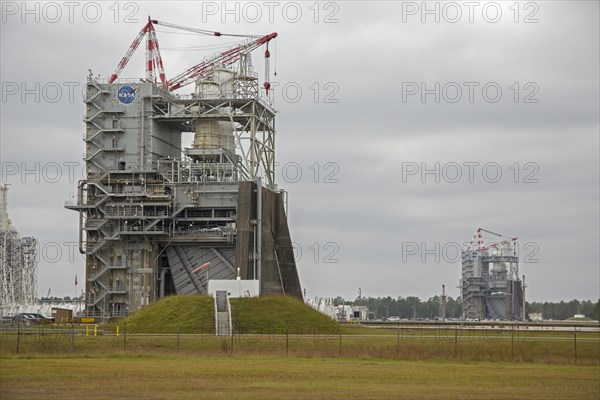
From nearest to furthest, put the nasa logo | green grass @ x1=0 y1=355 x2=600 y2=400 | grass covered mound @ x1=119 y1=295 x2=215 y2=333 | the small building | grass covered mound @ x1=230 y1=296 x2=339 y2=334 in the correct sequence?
green grass @ x1=0 y1=355 x2=600 y2=400
grass covered mound @ x1=119 y1=295 x2=215 y2=333
grass covered mound @ x1=230 y1=296 x2=339 y2=334
the small building
the nasa logo

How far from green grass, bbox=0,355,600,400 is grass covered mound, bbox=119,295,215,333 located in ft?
94.1

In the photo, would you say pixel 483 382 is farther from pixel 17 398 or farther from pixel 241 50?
pixel 241 50

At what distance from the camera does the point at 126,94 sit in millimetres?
131625

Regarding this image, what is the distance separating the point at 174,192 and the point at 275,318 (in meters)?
31.7

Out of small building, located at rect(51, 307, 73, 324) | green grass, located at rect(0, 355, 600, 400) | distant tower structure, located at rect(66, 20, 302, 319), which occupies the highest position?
distant tower structure, located at rect(66, 20, 302, 319)

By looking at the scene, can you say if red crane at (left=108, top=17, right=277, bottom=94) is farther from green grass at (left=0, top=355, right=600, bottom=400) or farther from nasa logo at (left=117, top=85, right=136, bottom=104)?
green grass at (left=0, top=355, right=600, bottom=400)

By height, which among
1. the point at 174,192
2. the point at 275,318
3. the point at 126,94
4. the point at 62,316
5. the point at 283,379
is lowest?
the point at 283,379

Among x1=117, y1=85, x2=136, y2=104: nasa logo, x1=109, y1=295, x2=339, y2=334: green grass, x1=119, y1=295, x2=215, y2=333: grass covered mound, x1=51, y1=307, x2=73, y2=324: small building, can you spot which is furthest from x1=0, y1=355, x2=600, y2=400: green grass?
x1=117, y1=85, x2=136, y2=104: nasa logo

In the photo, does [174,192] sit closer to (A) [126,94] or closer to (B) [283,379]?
(A) [126,94]

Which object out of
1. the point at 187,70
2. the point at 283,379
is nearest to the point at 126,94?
the point at 187,70

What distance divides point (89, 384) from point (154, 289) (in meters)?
75.8

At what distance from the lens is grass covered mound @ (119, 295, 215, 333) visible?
97250 millimetres

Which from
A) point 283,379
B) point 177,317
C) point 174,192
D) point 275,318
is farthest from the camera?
point 174,192

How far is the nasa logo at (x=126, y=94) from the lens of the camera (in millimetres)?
131375
